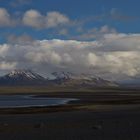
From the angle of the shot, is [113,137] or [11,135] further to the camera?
[11,135]

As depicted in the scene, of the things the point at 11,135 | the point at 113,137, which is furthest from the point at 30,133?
the point at 113,137

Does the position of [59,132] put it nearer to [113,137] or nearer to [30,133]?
[30,133]

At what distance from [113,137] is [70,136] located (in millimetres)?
3033

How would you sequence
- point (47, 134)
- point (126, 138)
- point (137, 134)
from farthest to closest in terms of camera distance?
point (47, 134) → point (137, 134) → point (126, 138)

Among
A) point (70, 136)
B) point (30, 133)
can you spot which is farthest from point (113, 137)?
point (30, 133)

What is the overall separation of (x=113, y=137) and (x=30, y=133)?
7.03 metres

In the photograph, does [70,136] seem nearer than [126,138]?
No

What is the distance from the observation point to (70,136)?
26734 millimetres

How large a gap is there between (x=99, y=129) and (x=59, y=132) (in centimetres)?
305

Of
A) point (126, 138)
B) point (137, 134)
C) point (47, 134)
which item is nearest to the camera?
point (126, 138)

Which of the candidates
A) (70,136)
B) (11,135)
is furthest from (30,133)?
(70,136)

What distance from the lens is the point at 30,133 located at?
96.9 feet

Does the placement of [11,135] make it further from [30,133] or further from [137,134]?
[137,134]

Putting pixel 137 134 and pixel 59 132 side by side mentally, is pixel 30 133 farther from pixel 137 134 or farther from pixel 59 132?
pixel 137 134
